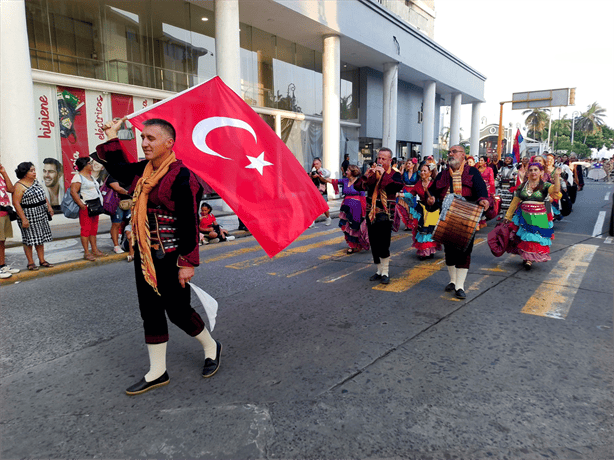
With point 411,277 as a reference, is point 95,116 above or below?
above

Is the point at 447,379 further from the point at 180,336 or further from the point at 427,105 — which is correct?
the point at 427,105

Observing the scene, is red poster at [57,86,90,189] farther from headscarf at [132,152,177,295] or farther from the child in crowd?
headscarf at [132,152,177,295]

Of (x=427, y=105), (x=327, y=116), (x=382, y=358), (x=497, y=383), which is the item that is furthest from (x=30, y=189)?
(x=427, y=105)

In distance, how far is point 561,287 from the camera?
20.3 ft

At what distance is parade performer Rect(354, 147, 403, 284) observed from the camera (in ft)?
20.5

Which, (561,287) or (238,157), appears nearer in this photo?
(238,157)

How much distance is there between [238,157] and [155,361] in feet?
6.06

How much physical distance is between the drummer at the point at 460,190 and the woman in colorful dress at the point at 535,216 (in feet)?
5.96

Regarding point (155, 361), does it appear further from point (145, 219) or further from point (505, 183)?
point (505, 183)

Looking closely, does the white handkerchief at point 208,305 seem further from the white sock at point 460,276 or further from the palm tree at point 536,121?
the palm tree at point 536,121

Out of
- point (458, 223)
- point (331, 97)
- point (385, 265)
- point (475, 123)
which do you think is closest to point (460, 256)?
point (458, 223)

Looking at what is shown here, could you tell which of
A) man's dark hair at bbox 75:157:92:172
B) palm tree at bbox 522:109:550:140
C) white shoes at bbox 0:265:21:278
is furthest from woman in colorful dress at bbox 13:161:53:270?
palm tree at bbox 522:109:550:140

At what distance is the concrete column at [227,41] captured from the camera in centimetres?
1391

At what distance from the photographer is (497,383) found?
3420 mm
